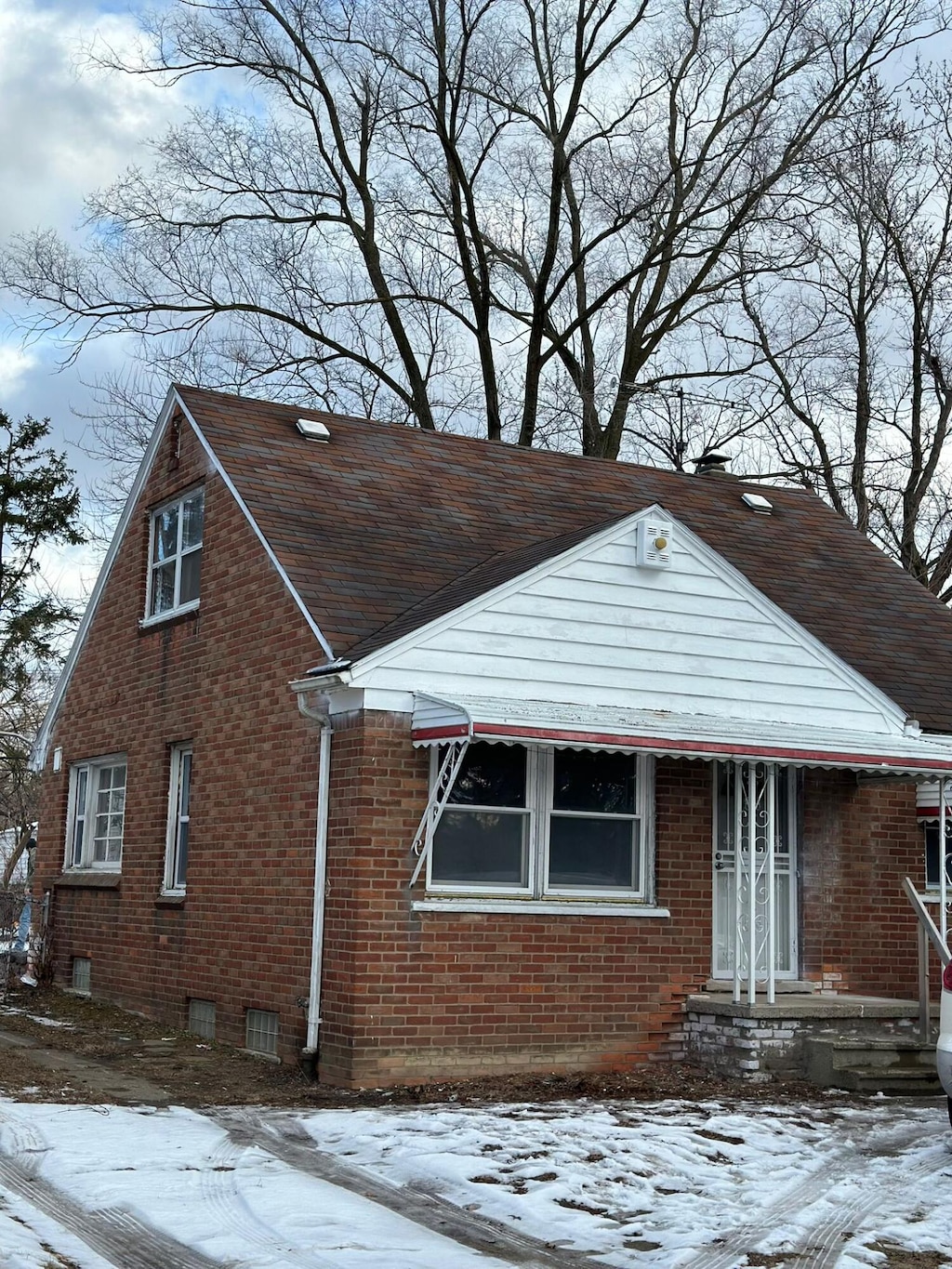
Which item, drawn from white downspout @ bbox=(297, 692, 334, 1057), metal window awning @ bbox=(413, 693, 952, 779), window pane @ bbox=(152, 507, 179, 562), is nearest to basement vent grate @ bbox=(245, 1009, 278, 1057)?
white downspout @ bbox=(297, 692, 334, 1057)

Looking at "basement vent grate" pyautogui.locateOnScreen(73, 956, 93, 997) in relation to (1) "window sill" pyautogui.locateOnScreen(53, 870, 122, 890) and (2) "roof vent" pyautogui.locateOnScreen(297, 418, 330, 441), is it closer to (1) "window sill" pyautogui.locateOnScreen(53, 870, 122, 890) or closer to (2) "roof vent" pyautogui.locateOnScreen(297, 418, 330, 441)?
(1) "window sill" pyautogui.locateOnScreen(53, 870, 122, 890)

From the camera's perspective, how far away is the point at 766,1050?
11125 millimetres

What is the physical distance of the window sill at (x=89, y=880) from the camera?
1545 centimetres

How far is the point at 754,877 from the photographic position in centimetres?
1152

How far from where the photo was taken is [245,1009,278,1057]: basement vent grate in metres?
11.9

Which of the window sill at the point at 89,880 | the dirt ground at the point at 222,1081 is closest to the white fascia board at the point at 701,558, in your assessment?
the dirt ground at the point at 222,1081

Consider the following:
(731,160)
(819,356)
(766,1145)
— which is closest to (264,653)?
(766,1145)

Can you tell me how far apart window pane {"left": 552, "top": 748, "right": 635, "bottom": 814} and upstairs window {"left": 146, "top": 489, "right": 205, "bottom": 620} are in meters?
4.38

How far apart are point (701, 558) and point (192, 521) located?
537 cm

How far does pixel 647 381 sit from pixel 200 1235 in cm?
2390

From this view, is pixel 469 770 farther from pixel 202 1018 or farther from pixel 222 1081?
pixel 202 1018

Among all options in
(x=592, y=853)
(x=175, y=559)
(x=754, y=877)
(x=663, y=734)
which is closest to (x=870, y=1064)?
(x=754, y=877)

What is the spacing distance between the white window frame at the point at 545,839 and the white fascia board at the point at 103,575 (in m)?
6.01

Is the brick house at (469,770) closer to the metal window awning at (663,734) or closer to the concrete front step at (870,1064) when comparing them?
the metal window awning at (663,734)
